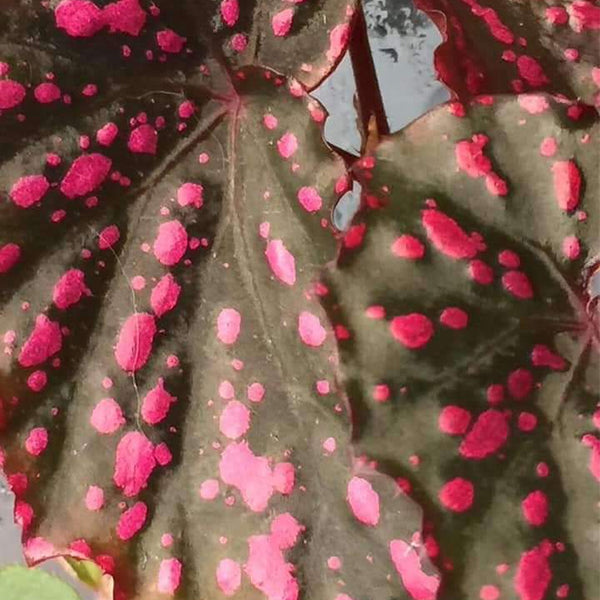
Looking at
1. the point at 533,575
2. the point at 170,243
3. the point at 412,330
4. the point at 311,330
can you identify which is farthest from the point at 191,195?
the point at 533,575

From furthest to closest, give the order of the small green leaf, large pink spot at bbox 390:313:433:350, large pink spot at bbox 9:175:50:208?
the small green leaf < large pink spot at bbox 9:175:50:208 < large pink spot at bbox 390:313:433:350

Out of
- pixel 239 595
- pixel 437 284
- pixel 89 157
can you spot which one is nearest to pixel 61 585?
pixel 239 595

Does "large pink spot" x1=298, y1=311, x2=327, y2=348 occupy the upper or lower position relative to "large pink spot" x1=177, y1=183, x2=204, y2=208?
lower

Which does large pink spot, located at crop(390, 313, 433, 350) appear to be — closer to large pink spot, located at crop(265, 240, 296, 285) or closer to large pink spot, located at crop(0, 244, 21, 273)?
large pink spot, located at crop(265, 240, 296, 285)

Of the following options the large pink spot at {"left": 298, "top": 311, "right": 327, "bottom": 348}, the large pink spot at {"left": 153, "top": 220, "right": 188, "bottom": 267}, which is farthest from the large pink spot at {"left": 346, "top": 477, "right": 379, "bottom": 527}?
the large pink spot at {"left": 153, "top": 220, "right": 188, "bottom": 267}

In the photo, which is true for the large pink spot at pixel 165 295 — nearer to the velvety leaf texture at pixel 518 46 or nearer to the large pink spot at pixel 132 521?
the large pink spot at pixel 132 521

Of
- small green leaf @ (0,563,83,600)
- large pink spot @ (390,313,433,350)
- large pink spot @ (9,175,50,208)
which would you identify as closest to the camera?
large pink spot @ (390,313,433,350)

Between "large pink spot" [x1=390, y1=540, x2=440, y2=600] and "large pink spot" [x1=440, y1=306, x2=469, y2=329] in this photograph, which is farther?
"large pink spot" [x1=390, y1=540, x2=440, y2=600]
